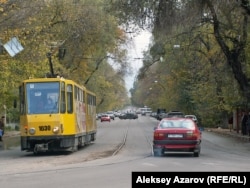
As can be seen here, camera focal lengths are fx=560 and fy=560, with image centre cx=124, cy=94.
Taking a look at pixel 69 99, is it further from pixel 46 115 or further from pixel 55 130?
pixel 55 130

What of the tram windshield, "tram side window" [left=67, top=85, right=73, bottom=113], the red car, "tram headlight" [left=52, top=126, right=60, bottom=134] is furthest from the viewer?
"tram side window" [left=67, top=85, right=73, bottom=113]

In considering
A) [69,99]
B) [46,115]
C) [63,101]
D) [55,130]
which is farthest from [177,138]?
[46,115]

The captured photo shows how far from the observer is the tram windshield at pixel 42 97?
991 inches

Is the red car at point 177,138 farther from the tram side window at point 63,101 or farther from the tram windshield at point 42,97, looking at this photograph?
the tram windshield at point 42,97

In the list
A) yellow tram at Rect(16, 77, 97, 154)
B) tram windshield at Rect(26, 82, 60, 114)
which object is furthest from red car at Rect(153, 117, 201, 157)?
tram windshield at Rect(26, 82, 60, 114)

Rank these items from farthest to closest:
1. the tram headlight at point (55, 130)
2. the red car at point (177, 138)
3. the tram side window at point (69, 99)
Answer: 1. the tram side window at point (69, 99)
2. the tram headlight at point (55, 130)
3. the red car at point (177, 138)

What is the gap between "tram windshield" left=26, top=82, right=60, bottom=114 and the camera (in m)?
25.2

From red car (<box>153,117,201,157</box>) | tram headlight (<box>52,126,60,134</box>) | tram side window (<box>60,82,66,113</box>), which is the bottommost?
red car (<box>153,117,201,157</box>)

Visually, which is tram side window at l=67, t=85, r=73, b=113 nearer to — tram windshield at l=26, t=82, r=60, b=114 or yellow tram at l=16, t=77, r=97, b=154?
yellow tram at l=16, t=77, r=97, b=154

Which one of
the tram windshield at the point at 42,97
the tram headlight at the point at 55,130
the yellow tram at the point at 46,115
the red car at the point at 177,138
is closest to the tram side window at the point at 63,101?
the yellow tram at the point at 46,115

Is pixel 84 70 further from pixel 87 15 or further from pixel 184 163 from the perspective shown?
pixel 184 163

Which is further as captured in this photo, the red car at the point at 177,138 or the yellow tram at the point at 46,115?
the yellow tram at the point at 46,115

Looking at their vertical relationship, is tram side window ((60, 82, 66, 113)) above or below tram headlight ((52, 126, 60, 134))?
above

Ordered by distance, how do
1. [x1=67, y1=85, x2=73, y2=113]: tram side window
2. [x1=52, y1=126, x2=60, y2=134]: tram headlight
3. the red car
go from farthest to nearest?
[x1=67, y1=85, x2=73, y2=113]: tram side window < [x1=52, y1=126, x2=60, y2=134]: tram headlight < the red car
